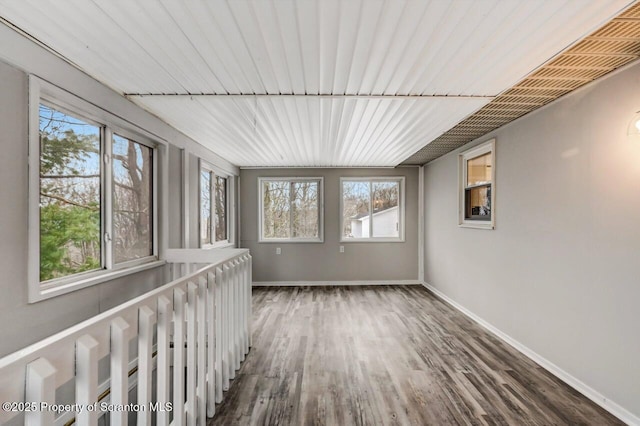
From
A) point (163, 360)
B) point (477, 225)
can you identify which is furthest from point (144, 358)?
point (477, 225)

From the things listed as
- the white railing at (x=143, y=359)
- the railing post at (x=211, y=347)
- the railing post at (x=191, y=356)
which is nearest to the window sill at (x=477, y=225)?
the white railing at (x=143, y=359)

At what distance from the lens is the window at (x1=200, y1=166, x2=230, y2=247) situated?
4.10m

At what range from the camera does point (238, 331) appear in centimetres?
264

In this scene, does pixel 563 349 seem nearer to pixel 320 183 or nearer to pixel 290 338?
pixel 290 338

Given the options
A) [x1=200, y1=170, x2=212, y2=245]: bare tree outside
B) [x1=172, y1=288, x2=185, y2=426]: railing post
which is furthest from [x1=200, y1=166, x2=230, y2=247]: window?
[x1=172, y1=288, x2=185, y2=426]: railing post

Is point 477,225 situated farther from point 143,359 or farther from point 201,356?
point 143,359

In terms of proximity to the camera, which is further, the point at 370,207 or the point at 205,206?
the point at 370,207

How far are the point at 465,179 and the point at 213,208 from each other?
3732mm

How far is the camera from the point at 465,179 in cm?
411

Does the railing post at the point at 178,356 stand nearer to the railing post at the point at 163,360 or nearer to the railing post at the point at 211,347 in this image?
the railing post at the point at 163,360

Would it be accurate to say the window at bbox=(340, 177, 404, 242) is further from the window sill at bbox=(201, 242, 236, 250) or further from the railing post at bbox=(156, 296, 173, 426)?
the railing post at bbox=(156, 296, 173, 426)

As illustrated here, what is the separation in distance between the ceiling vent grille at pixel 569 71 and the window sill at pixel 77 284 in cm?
333

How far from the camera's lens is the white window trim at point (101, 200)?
1561 millimetres

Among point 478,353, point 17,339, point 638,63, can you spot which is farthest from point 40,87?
point 478,353
